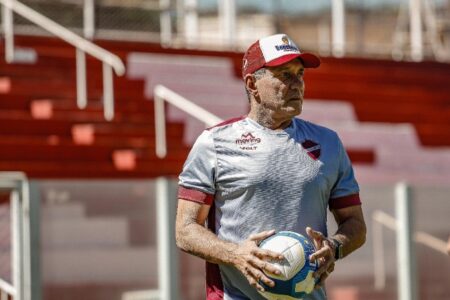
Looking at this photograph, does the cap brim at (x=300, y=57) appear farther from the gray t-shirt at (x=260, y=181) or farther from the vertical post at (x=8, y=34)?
the vertical post at (x=8, y=34)

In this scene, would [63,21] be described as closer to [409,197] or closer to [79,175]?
[79,175]

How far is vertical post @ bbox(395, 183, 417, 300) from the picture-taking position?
890 cm

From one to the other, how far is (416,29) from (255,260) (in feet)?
39.4

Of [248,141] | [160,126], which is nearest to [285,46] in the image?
[248,141]

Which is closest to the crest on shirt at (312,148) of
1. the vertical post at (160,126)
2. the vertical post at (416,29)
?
the vertical post at (160,126)

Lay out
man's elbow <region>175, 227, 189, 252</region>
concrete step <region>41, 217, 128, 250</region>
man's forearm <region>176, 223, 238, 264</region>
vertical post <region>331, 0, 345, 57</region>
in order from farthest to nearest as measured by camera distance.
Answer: vertical post <region>331, 0, 345, 57</region>
concrete step <region>41, 217, 128, 250</region>
man's elbow <region>175, 227, 189, 252</region>
man's forearm <region>176, 223, 238, 264</region>

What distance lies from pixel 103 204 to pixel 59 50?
190 inches

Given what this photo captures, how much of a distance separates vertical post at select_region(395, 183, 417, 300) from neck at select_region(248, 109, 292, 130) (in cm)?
463

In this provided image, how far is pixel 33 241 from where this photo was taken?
24.9 ft

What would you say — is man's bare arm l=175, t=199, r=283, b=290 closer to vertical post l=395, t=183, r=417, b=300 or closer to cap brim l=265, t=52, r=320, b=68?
cap brim l=265, t=52, r=320, b=68

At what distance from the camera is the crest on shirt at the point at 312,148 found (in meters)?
4.32

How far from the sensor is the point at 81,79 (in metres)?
11.4

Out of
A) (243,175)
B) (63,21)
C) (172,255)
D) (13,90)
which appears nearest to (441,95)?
(63,21)

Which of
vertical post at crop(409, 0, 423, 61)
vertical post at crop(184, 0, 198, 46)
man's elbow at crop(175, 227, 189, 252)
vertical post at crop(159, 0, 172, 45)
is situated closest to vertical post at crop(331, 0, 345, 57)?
vertical post at crop(409, 0, 423, 61)
